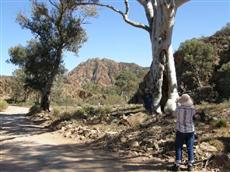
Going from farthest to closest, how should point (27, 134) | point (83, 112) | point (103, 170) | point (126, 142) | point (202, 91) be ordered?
point (202, 91)
point (83, 112)
point (27, 134)
point (126, 142)
point (103, 170)

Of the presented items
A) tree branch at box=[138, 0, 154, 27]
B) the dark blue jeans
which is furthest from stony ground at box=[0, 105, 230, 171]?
tree branch at box=[138, 0, 154, 27]

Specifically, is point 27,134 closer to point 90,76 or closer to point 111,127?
point 111,127

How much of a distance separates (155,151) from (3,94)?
87.1m

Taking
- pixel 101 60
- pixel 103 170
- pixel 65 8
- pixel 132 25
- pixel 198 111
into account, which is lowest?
pixel 103 170

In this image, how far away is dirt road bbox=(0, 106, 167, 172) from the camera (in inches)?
401

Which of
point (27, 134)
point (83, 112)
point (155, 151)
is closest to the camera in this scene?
point (155, 151)

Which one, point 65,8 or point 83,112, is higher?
point 65,8

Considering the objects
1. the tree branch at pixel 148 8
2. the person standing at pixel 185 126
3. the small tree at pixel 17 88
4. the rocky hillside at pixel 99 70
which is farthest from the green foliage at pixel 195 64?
the rocky hillside at pixel 99 70

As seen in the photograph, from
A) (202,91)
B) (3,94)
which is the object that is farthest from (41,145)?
(3,94)

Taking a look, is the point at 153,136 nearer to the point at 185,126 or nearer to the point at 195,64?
the point at 185,126

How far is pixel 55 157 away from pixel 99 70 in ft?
499

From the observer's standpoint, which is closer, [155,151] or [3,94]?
[155,151]

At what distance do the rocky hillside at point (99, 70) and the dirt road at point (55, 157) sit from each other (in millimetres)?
139301

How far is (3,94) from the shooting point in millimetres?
95188
